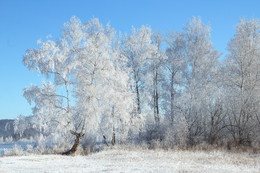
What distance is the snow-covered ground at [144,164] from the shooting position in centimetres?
1223

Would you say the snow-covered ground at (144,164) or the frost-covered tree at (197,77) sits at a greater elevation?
the frost-covered tree at (197,77)

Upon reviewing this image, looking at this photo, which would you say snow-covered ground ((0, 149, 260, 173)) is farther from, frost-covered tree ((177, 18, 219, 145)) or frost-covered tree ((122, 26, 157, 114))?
frost-covered tree ((122, 26, 157, 114))

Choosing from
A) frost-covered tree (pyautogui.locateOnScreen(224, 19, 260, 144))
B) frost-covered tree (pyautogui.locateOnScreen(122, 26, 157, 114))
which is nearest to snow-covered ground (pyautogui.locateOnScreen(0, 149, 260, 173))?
frost-covered tree (pyautogui.locateOnScreen(224, 19, 260, 144))

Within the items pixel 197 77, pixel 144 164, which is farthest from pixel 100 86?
pixel 197 77

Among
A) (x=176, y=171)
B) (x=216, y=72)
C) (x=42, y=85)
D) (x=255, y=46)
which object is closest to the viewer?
(x=176, y=171)

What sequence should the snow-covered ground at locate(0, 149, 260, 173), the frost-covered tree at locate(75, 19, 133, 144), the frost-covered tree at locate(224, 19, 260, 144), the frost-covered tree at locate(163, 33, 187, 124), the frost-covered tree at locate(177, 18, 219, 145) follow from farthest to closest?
the frost-covered tree at locate(163, 33, 187, 124) → the frost-covered tree at locate(177, 18, 219, 145) → the frost-covered tree at locate(224, 19, 260, 144) → the frost-covered tree at locate(75, 19, 133, 144) → the snow-covered ground at locate(0, 149, 260, 173)

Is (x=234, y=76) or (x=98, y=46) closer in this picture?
(x=98, y=46)

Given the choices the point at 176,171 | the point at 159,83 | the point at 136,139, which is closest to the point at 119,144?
the point at 136,139

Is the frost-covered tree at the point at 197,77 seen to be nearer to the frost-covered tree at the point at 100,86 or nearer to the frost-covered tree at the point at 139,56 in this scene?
the frost-covered tree at the point at 139,56

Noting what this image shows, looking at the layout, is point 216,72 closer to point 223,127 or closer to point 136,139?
point 223,127

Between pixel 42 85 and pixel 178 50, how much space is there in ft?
43.0

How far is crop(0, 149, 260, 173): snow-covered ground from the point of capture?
40.1ft

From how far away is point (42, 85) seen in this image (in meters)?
20.4

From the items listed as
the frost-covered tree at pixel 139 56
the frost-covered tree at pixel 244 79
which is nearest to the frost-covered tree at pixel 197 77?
the frost-covered tree at pixel 244 79
